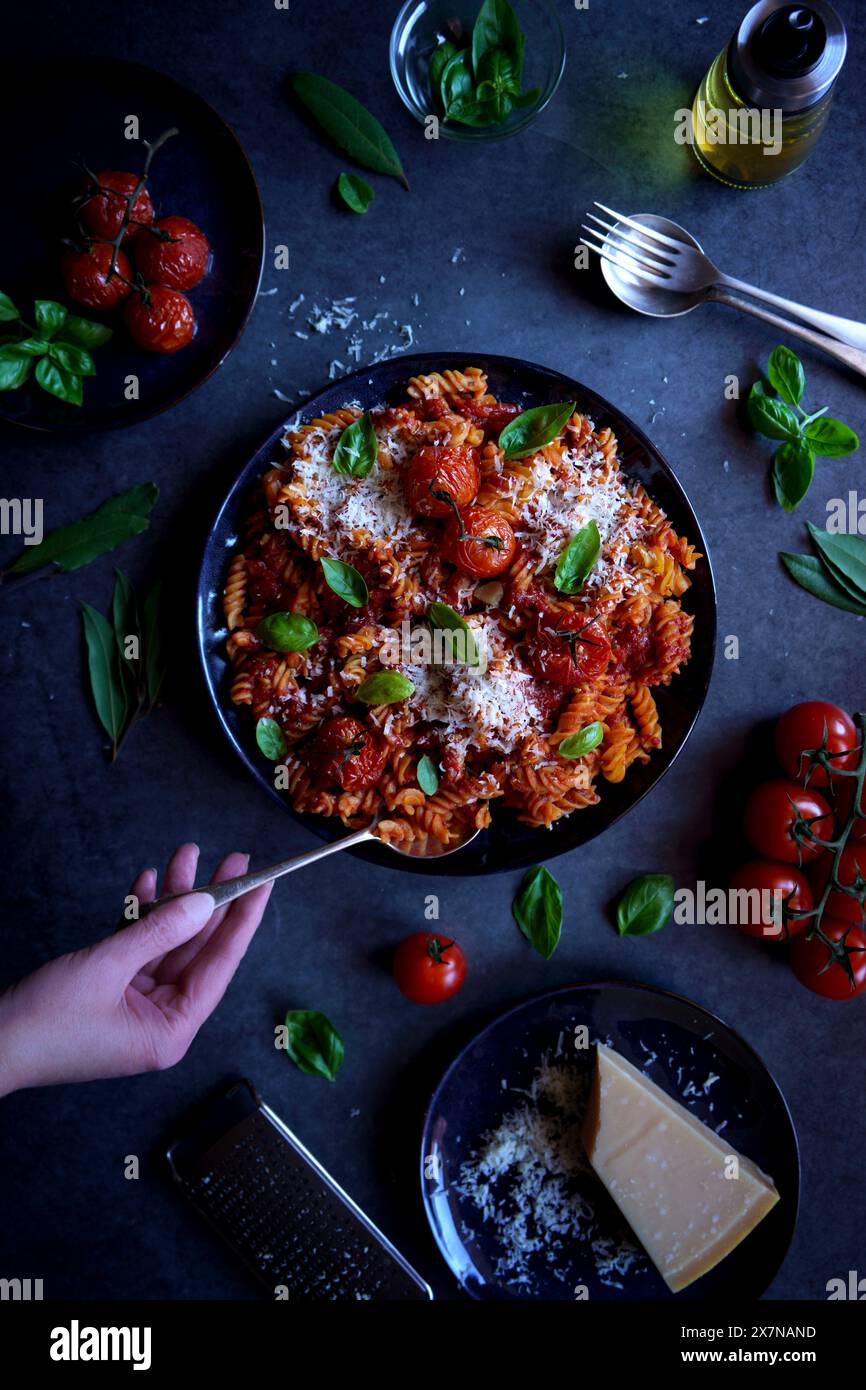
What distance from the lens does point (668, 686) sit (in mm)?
3180

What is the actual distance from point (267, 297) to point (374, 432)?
0.71 metres

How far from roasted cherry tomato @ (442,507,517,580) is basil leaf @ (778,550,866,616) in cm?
105

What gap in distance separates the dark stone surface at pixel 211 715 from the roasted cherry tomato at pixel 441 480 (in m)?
0.62

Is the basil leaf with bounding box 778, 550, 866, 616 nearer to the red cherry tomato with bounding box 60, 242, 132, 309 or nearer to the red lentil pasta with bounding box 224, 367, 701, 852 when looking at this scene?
the red lentil pasta with bounding box 224, 367, 701, 852

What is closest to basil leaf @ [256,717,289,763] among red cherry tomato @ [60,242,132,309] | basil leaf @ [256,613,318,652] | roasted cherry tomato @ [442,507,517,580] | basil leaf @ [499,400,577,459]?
basil leaf @ [256,613,318,652]

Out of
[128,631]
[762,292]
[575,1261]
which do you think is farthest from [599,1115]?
[762,292]

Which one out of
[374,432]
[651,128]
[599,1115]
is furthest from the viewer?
[651,128]

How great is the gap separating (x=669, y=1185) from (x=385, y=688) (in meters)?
1.78

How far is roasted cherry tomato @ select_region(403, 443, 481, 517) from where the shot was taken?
9.41 ft

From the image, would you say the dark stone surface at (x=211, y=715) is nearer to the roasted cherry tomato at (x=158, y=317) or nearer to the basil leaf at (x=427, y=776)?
the roasted cherry tomato at (x=158, y=317)

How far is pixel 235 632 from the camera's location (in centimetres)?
308

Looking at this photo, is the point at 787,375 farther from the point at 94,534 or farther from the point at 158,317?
the point at 94,534

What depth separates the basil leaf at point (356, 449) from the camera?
2.93 metres
